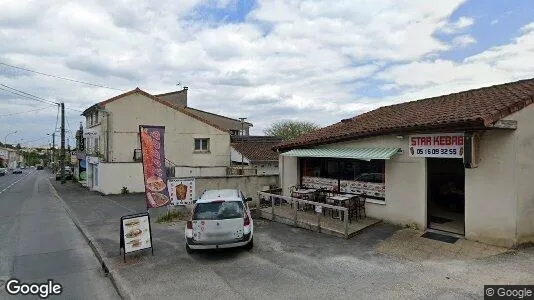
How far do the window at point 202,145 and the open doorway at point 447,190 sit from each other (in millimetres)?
19906

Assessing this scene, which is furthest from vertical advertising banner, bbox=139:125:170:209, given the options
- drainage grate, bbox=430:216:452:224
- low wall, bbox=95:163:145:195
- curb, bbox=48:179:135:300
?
low wall, bbox=95:163:145:195

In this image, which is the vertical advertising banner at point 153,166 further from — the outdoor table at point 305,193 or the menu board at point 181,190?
the outdoor table at point 305,193

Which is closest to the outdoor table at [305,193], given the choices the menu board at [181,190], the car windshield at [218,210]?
the menu board at [181,190]

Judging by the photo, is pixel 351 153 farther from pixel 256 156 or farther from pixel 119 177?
pixel 119 177

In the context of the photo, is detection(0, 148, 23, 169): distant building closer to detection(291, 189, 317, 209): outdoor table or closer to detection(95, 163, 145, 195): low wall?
detection(95, 163, 145, 195): low wall

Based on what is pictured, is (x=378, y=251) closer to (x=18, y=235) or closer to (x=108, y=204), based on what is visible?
(x=18, y=235)

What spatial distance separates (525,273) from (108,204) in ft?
64.0

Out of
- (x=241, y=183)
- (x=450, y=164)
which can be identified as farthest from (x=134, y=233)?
(x=450, y=164)

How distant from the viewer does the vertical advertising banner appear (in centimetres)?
1178

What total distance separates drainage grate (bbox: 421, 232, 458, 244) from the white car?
475 centimetres

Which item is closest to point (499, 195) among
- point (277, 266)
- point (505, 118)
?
point (505, 118)

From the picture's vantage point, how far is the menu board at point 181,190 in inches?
561

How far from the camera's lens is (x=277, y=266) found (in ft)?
27.7

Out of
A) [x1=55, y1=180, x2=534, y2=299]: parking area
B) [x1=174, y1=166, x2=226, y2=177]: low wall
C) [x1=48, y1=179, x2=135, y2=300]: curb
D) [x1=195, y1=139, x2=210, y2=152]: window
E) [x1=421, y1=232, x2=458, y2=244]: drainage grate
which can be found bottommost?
[x1=48, y1=179, x2=135, y2=300]: curb
